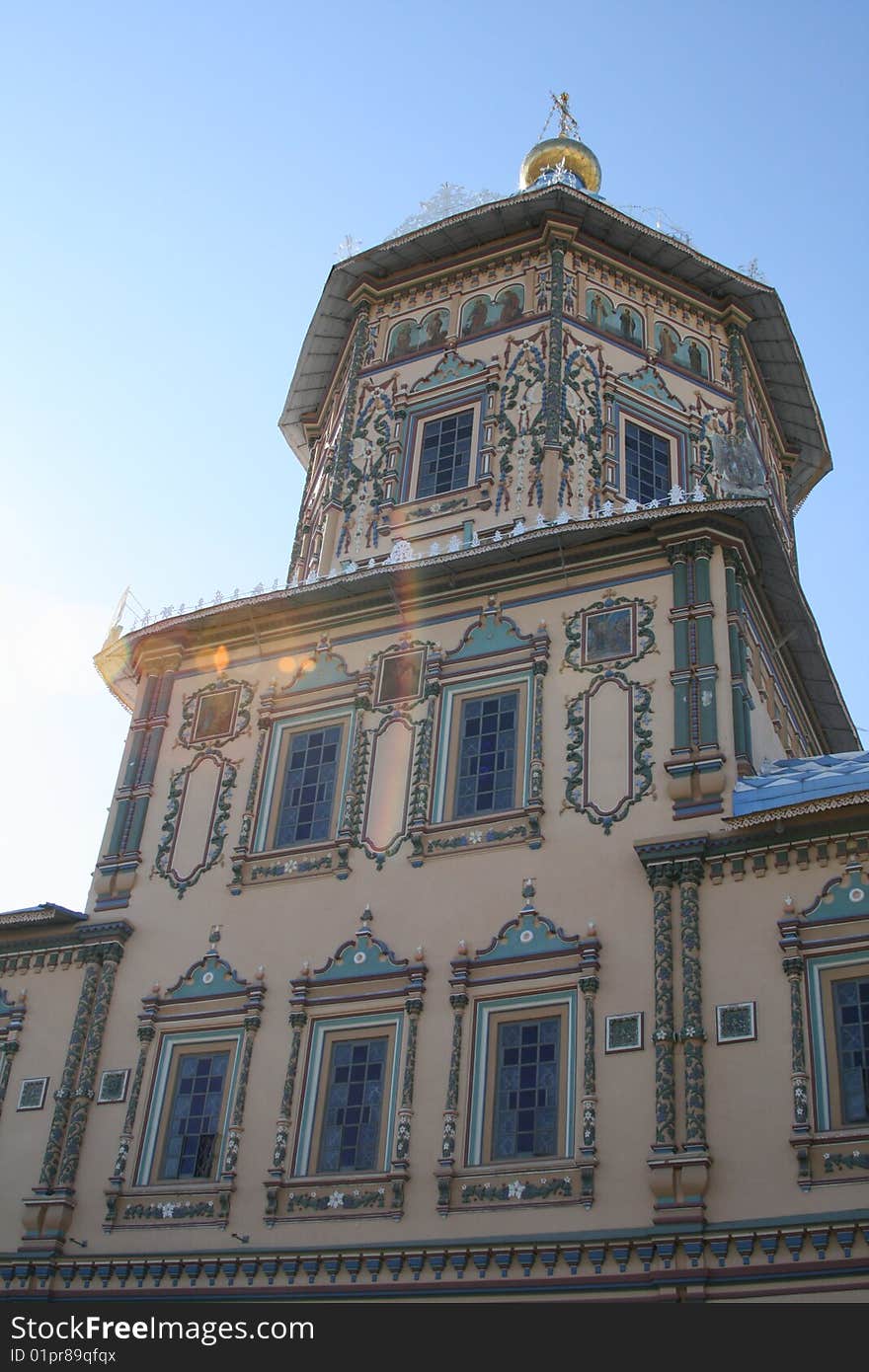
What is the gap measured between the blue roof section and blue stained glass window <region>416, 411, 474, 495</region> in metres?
7.33

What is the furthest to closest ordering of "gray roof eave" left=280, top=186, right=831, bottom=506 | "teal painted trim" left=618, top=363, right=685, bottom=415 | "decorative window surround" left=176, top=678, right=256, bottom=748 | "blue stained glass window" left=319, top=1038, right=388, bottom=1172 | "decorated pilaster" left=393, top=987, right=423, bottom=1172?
"gray roof eave" left=280, top=186, right=831, bottom=506 < "teal painted trim" left=618, top=363, right=685, bottom=415 < "decorative window surround" left=176, top=678, right=256, bottom=748 < "blue stained glass window" left=319, top=1038, right=388, bottom=1172 < "decorated pilaster" left=393, top=987, right=423, bottom=1172

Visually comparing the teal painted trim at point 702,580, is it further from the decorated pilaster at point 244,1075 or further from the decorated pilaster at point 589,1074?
the decorated pilaster at point 244,1075

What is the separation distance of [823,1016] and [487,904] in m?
3.97

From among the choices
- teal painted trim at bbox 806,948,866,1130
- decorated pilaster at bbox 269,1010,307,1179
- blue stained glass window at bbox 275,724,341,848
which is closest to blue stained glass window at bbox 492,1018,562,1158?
decorated pilaster at bbox 269,1010,307,1179

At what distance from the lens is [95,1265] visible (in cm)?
1614

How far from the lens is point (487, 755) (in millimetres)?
17844

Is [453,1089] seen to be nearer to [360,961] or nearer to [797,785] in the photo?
[360,961]

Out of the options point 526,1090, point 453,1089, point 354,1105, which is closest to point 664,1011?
point 526,1090

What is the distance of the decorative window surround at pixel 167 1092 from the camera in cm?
1614

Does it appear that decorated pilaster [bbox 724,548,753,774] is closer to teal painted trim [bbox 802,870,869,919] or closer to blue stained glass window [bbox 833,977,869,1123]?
teal painted trim [bbox 802,870,869,919]

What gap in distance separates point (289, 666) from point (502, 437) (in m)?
4.82

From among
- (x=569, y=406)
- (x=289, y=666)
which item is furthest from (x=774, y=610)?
(x=289, y=666)

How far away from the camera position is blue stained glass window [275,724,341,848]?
18.4 m

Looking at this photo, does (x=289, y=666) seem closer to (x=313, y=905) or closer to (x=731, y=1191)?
(x=313, y=905)
